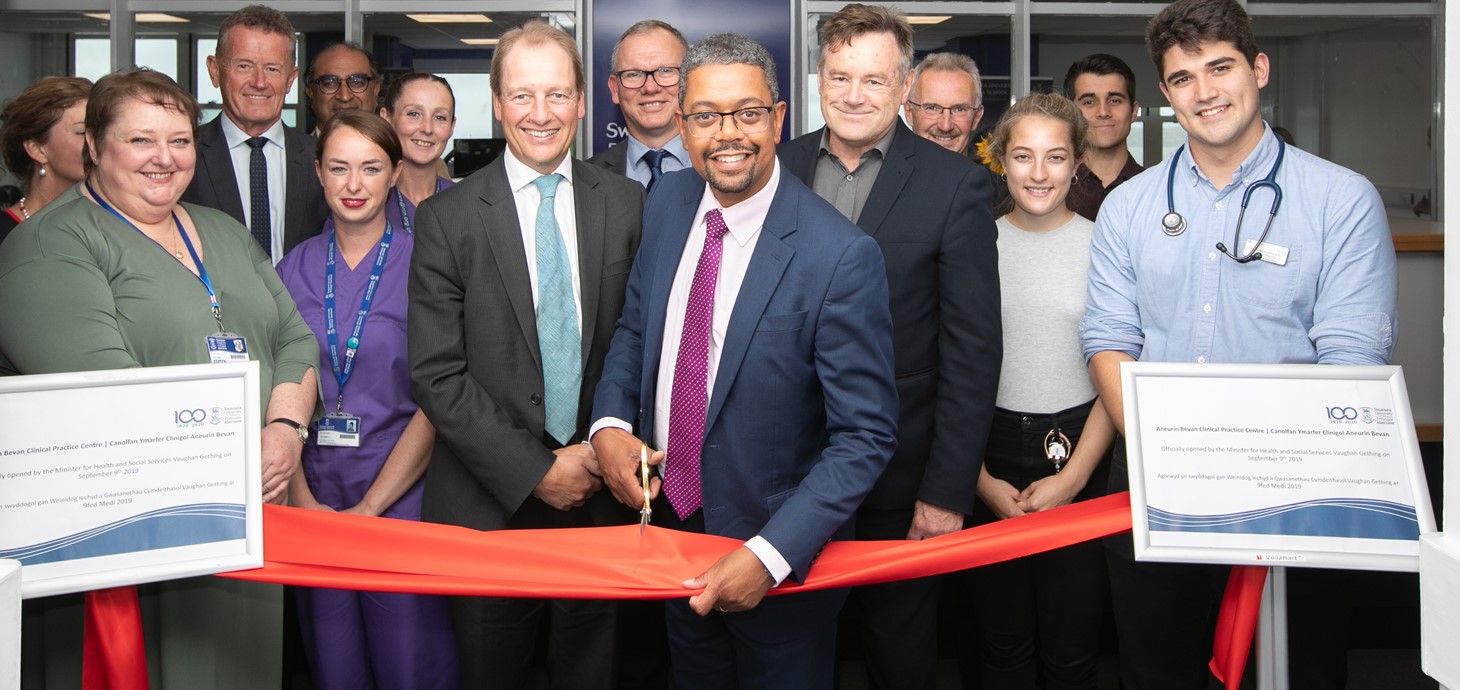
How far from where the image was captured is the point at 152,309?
8.34 feet

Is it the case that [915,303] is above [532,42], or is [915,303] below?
below

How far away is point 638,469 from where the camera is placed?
2396mm

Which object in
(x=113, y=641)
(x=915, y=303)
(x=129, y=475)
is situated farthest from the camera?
(x=915, y=303)

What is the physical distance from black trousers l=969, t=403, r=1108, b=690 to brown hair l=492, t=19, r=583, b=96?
140cm

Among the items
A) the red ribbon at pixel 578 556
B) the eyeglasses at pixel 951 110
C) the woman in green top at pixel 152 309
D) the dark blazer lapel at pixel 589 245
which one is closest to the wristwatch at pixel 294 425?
the woman in green top at pixel 152 309

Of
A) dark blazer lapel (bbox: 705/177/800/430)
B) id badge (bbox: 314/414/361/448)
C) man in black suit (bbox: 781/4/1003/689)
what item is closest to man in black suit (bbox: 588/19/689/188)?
man in black suit (bbox: 781/4/1003/689)

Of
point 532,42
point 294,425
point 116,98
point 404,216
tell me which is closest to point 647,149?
point 404,216

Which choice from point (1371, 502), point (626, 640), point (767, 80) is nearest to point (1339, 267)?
point (1371, 502)

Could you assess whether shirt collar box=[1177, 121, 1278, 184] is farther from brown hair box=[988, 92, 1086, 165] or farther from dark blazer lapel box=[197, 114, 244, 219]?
dark blazer lapel box=[197, 114, 244, 219]

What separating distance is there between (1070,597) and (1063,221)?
38.8 inches

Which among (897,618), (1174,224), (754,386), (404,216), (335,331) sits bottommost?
(897,618)

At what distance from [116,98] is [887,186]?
5.87 ft

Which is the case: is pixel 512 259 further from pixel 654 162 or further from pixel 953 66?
pixel 953 66

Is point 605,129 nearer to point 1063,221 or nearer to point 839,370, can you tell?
point 1063,221
